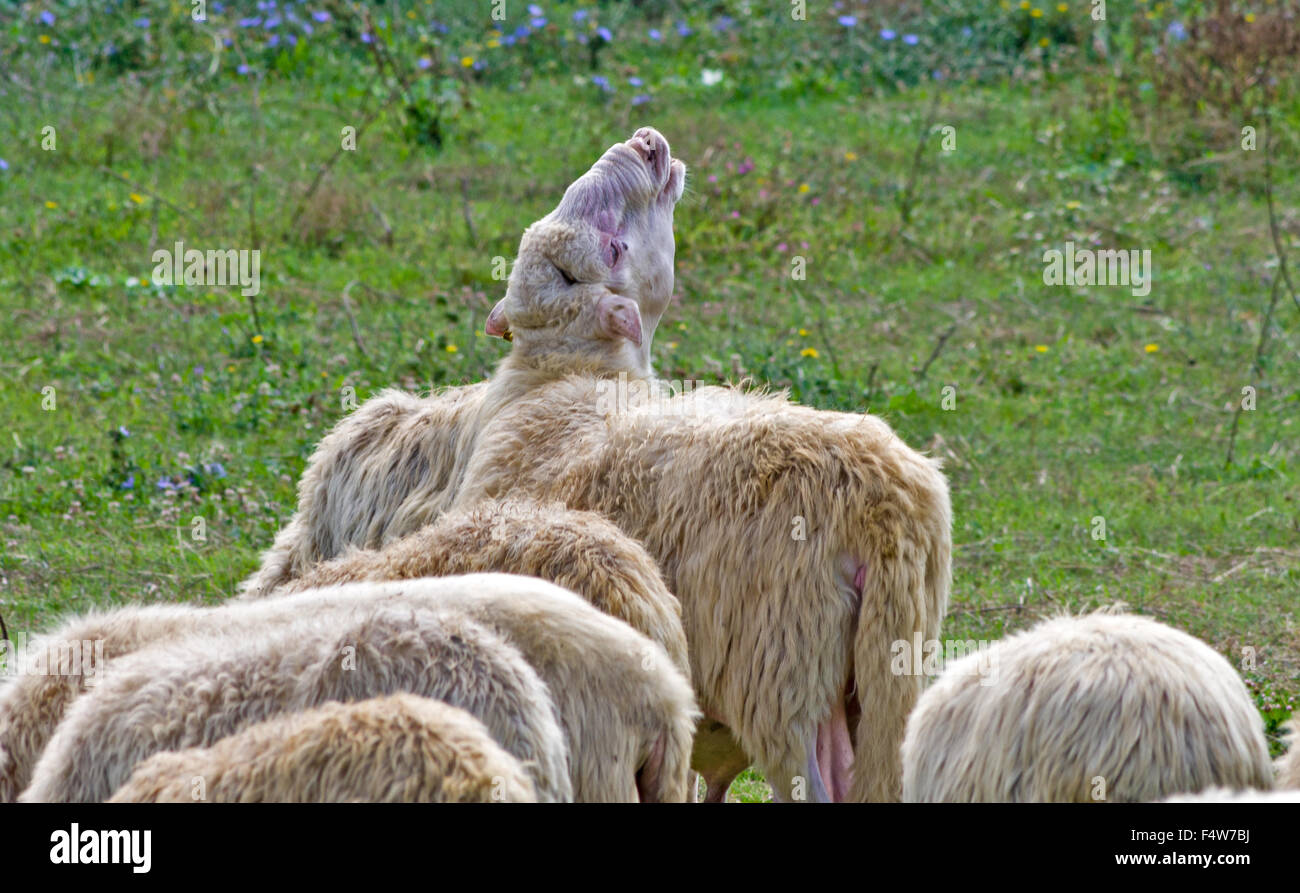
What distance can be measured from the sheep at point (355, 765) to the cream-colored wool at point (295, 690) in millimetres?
232

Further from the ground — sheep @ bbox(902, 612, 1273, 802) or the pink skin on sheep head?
the pink skin on sheep head

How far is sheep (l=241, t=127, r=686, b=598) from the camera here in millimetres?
5707

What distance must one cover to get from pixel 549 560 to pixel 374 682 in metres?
0.83

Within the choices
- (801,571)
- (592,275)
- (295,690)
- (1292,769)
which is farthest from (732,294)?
(295,690)

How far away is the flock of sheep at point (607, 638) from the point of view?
11.8 ft

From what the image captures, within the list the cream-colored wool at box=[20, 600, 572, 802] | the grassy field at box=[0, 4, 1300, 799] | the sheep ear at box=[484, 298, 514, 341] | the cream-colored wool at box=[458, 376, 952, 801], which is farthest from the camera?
the grassy field at box=[0, 4, 1300, 799]

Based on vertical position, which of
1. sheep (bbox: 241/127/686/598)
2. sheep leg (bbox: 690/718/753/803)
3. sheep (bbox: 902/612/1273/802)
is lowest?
sheep leg (bbox: 690/718/753/803)

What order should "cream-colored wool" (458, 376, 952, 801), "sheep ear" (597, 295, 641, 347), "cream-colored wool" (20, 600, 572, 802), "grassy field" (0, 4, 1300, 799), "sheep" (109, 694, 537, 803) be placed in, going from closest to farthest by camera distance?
1. "sheep" (109, 694, 537, 803)
2. "cream-colored wool" (20, 600, 572, 802)
3. "cream-colored wool" (458, 376, 952, 801)
4. "sheep ear" (597, 295, 641, 347)
5. "grassy field" (0, 4, 1300, 799)

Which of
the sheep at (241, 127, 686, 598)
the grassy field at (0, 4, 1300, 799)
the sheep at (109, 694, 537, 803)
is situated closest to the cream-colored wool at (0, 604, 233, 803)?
the sheep at (109, 694, 537, 803)

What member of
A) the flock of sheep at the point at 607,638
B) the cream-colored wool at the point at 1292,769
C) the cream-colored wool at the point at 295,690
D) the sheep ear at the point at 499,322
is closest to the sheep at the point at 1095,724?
the flock of sheep at the point at 607,638

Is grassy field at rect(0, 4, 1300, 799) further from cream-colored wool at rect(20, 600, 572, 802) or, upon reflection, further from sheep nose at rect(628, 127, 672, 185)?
cream-colored wool at rect(20, 600, 572, 802)

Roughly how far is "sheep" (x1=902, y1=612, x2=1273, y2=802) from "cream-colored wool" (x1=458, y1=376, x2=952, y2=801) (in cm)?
63

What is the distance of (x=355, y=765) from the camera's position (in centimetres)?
322

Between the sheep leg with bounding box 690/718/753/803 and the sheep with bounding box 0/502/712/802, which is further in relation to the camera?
the sheep leg with bounding box 690/718/753/803
